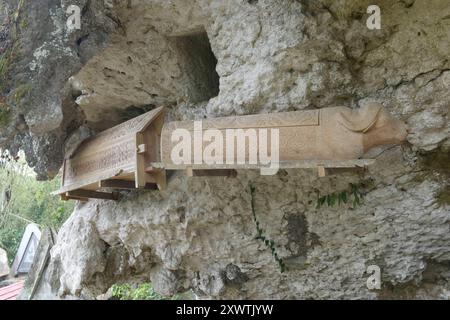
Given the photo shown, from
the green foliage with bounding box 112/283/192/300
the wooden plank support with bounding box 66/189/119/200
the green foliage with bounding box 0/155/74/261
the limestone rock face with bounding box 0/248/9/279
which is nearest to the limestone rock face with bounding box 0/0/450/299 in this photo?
the wooden plank support with bounding box 66/189/119/200

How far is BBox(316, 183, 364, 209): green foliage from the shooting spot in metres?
4.20

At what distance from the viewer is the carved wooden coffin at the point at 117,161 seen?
4.17 metres

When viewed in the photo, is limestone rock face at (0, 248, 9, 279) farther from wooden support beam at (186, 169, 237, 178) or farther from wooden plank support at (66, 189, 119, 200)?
wooden support beam at (186, 169, 237, 178)

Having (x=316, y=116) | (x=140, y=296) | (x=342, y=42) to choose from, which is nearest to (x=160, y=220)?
(x=316, y=116)

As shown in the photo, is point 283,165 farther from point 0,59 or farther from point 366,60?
point 0,59

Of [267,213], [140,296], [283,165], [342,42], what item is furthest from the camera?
[140,296]

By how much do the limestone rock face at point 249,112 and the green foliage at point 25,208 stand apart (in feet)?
22.8

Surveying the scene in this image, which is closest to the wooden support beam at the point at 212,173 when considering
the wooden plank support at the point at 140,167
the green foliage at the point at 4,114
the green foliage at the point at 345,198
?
the wooden plank support at the point at 140,167

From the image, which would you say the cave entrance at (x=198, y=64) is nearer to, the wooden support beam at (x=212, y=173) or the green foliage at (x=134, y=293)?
the wooden support beam at (x=212, y=173)

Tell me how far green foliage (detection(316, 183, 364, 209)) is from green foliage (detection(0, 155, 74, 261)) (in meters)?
8.79
